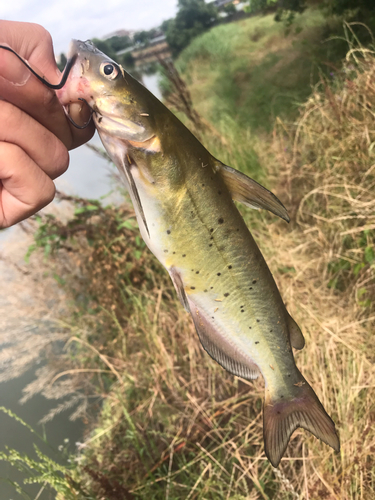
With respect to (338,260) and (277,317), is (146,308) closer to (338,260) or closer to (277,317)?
(338,260)

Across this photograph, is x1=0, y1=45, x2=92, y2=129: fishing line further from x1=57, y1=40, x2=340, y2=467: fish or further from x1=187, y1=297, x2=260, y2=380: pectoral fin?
x1=187, y1=297, x2=260, y2=380: pectoral fin

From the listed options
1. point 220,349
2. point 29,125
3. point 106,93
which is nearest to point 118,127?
point 106,93

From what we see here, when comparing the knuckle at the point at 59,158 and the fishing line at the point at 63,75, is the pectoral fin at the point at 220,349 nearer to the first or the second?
the knuckle at the point at 59,158

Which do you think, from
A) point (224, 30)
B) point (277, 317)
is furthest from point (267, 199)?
point (224, 30)

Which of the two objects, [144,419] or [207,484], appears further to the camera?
Result: [144,419]

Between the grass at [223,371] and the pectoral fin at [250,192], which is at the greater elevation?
the pectoral fin at [250,192]

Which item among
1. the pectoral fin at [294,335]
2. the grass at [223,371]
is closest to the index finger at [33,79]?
the pectoral fin at [294,335]
